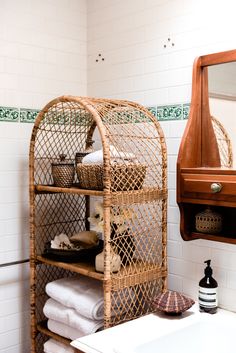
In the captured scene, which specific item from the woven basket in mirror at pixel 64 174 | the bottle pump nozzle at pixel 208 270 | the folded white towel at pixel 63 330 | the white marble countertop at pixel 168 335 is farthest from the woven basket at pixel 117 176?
the folded white towel at pixel 63 330

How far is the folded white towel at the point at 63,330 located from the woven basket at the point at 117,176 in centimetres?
69

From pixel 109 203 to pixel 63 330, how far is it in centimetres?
75

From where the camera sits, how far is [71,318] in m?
2.16

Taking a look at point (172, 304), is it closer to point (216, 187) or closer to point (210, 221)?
point (210, 221)

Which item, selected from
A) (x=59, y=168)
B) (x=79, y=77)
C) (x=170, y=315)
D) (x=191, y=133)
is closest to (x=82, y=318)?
(x=170, y=315)

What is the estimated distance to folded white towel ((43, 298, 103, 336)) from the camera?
2072mm

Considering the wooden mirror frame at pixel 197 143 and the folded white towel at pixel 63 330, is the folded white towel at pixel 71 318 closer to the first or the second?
the folded white towel at pixel 63 330

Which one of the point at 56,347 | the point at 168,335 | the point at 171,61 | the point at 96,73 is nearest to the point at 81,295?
the point at 56,347

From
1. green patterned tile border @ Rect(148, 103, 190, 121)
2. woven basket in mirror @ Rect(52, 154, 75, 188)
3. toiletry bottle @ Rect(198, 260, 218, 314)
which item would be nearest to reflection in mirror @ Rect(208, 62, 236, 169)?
green patterned tile border @ Rect(148, 103, 190, 121)

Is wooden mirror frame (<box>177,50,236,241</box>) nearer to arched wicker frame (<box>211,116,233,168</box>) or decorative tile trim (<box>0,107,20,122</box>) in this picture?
arched wicker frame (<box>211,116,233,168</box>)

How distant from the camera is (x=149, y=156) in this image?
7.36 feet

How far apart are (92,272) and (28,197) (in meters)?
0.72

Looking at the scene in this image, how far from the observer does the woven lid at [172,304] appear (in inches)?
77.6

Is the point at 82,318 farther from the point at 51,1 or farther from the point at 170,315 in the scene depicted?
the point at 51,1
